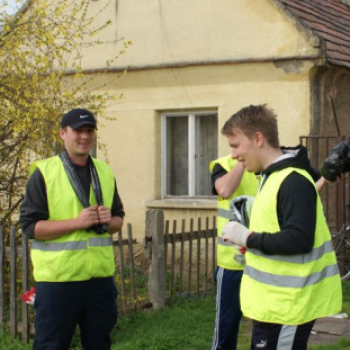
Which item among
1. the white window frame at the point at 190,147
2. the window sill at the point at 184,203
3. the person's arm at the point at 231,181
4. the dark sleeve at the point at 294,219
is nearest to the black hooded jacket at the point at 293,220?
the dark sleeve at the point at 294,219

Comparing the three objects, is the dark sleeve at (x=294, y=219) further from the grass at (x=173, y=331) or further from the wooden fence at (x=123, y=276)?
the wooden fence at (x=123, y=276)

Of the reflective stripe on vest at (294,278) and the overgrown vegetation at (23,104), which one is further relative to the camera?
the overgrown vegetation at (23,104)

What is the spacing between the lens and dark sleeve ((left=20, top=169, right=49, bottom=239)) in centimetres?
421

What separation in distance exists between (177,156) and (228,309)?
6167mm

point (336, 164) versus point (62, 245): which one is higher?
point (336, 164)

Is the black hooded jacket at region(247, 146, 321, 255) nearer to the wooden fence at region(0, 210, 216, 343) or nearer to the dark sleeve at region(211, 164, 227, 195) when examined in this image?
the dark sleeve at region(211, 164, 227, 195)

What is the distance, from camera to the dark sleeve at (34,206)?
421cm

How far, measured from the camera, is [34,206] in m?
4.23

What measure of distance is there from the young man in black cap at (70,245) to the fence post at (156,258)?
291 centimetres

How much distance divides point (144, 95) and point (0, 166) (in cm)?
408

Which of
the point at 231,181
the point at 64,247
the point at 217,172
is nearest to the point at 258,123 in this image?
the point at 231,181

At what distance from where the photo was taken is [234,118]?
3.66m

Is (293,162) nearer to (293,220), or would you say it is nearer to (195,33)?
(293,220)

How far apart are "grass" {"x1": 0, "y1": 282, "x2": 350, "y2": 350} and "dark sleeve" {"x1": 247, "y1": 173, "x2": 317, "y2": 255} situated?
112 inches
